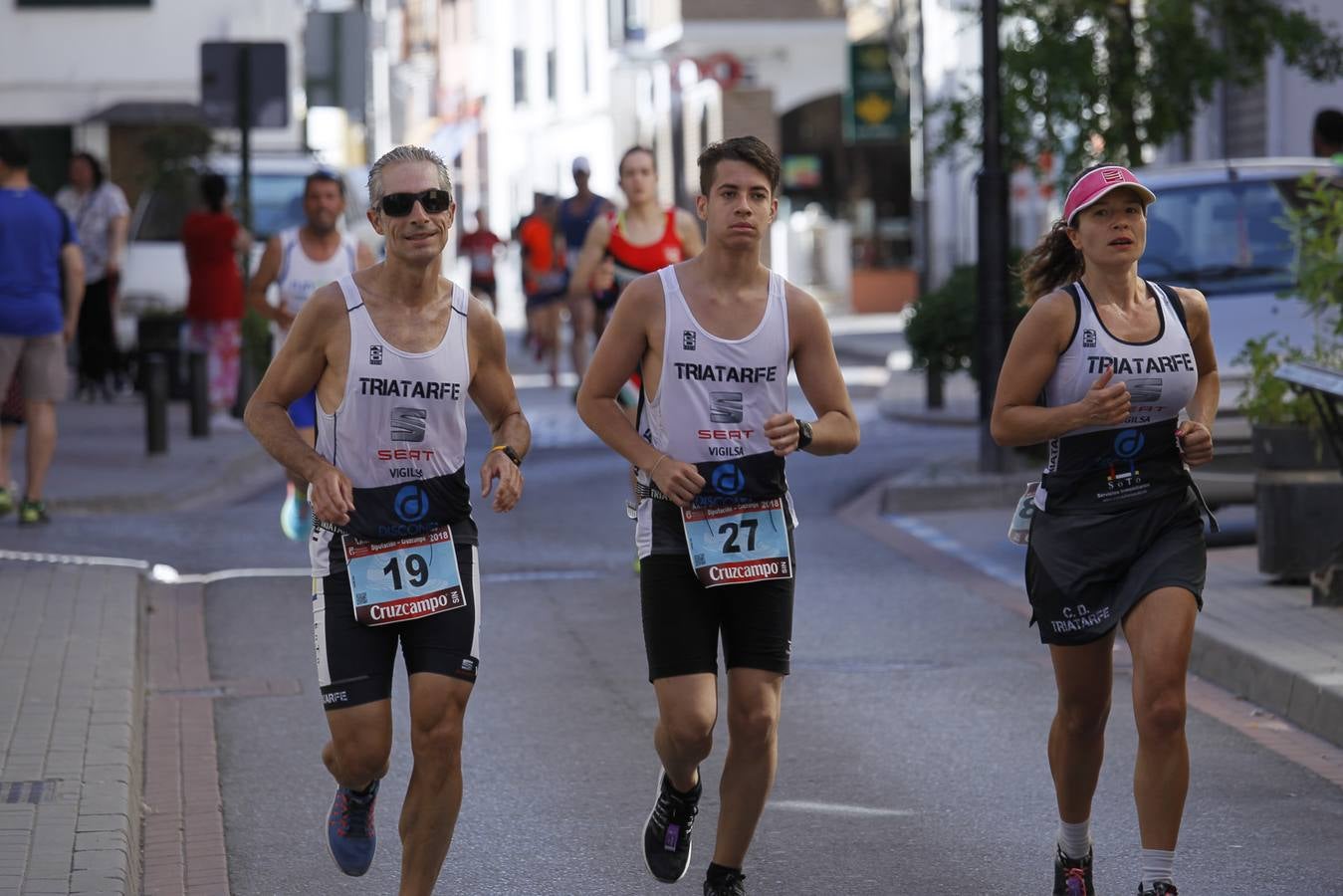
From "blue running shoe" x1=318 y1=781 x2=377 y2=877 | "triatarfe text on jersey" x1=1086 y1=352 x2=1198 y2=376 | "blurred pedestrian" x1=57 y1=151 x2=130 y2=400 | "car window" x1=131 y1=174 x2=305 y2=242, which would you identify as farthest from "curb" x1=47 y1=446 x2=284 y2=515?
"triatarfe text on jersey" x1=1086 y1=352 x2=1198 y2=376

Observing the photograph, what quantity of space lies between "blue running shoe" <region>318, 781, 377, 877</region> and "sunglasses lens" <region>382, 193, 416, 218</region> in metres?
1.31

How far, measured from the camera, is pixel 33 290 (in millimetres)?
12844

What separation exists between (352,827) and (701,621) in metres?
0.94

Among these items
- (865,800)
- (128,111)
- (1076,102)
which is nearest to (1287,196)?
(1076,102)

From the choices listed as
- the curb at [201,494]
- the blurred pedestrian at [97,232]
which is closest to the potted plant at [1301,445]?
the curb at [201,494]

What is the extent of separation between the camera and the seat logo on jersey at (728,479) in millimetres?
5680

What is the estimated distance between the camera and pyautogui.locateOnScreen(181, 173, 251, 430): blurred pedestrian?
1950 cm

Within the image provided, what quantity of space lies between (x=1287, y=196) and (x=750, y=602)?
8.69 meters

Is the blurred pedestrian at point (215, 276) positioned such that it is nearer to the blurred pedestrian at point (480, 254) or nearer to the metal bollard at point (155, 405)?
the metal bollard at point (155, 405)

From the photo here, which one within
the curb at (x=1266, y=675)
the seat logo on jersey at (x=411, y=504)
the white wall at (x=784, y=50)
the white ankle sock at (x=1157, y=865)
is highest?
the white wall at (x=784, y=50)

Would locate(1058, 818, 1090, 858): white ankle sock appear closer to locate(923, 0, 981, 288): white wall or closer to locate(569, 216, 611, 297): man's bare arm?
locate(569, 216, 611, 297): man's bare arm

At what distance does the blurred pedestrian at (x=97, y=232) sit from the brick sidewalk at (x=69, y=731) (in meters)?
10.6

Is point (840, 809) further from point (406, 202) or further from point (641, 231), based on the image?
point (641, 231)

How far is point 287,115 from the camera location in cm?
→ 1920
